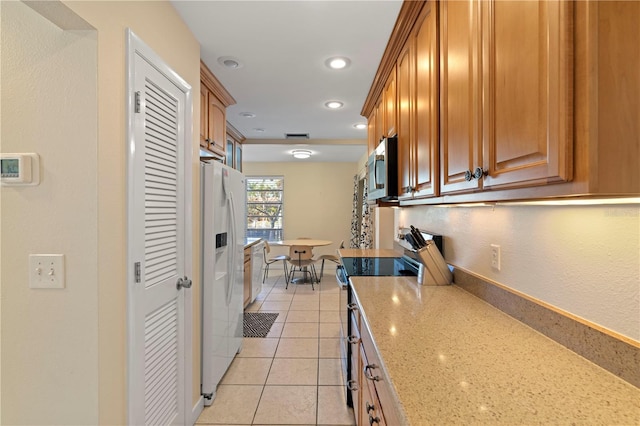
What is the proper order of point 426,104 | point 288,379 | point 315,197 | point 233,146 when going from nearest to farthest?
point 426,104 → point 288,379 → point 233,146 → point 315,197

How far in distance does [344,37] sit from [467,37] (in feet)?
3.77

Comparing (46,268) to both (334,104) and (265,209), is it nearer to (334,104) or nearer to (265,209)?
(334,104)

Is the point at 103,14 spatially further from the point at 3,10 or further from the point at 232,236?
the point at 232,236

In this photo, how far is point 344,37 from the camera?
6.75 ft

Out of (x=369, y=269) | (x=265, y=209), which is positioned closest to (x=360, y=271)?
(x=369, y=269)

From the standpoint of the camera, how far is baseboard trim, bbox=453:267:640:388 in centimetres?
79

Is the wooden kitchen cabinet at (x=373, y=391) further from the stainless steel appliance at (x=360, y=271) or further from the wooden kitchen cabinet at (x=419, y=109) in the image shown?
the wooden kitchen cabinet at (x=419, y=109)

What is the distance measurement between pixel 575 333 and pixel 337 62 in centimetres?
218

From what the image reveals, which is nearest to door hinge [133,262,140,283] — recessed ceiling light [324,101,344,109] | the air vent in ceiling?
recessed ceiling light [324,101,344,109]

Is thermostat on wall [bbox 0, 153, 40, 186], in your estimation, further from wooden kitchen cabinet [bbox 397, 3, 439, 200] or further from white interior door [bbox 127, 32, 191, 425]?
wooden kitchen cabinet [bbox 397, 3, 439, 200]

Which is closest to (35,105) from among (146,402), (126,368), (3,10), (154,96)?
(3,10)

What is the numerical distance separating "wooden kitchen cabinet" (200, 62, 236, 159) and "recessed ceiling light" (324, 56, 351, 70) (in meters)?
0.97

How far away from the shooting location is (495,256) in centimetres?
142

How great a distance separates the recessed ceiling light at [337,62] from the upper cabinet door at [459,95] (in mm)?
1062
